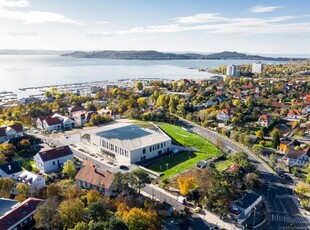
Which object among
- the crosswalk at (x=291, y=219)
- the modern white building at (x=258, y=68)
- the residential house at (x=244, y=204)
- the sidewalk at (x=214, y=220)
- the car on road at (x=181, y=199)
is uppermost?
the modern white building at (x=258, y=68)

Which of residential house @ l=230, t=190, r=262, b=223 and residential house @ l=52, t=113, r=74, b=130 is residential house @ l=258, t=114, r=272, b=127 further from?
residential house @ l=52, t=113, r=74, b=130

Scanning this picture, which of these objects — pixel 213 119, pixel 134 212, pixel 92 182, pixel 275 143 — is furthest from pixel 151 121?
pixel 134 212

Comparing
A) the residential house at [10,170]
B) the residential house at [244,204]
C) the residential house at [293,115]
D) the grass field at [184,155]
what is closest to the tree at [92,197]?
the grass field at [184,155]

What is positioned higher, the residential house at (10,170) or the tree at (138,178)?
the tree at (138,178)

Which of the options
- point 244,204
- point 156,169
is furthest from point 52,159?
point 244,204

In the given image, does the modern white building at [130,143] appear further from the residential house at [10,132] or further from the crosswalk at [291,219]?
the crosswalk at [291,219]

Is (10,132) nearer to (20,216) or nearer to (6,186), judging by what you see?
(6,186)
